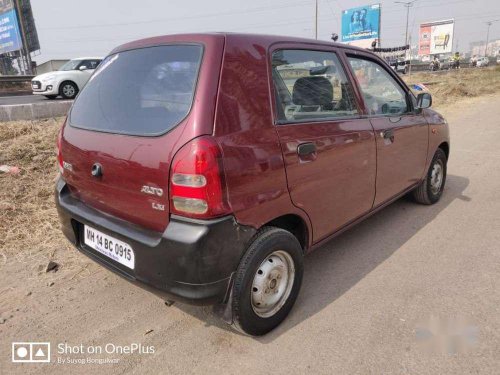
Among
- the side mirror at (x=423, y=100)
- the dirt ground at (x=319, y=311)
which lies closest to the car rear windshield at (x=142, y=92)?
the dirt ground at (x=319, y=311)

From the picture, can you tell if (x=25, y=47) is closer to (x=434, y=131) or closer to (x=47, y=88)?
(x=47, y=88)

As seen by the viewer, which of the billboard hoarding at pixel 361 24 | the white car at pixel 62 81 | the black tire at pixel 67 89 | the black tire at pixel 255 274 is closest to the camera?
the black tire at pixel 255 274

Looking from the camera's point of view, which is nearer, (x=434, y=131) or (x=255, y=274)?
(x=255, y=274)

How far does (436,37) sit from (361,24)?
21.0 m

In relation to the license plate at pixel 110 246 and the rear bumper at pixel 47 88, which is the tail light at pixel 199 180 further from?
the rear bumper at pixel 47 88

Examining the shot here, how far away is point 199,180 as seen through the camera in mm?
1924

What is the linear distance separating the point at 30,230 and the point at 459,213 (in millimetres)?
4508

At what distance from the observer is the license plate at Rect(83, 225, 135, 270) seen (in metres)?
2.23

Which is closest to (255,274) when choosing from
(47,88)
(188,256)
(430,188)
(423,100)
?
(188,256)

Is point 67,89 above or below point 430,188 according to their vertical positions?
above

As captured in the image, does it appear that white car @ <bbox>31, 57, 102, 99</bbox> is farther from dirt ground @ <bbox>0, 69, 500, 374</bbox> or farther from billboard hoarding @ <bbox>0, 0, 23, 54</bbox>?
billboard hoarding @ <bbox>0, 0, 23, 54</bbox>

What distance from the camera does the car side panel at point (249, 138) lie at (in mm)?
2033

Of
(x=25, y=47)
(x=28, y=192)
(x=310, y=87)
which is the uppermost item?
(x=25, y=47)

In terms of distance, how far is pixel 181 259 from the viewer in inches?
77.8
